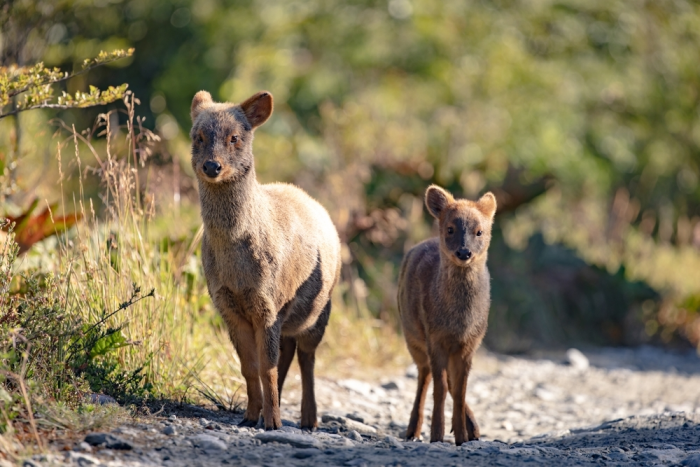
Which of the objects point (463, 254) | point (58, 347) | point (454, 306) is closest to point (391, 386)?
point (454, 306)

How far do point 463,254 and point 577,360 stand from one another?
16.2 ft

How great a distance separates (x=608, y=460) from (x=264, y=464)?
2.09 m

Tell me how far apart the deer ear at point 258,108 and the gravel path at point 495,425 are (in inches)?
83.3

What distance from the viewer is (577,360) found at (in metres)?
10.7

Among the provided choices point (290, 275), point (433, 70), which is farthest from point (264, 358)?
point (433, 70)

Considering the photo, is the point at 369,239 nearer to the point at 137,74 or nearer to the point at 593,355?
the point at 593,355

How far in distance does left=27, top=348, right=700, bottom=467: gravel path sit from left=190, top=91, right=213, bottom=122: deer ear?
2112 mm

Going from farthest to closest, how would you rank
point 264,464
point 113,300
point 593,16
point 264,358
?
point 593,16 → point 113,300 → point 264,358 → point 264,464

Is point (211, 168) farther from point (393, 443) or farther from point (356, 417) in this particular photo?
point (356, 417)

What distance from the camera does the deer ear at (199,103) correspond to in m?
6.39

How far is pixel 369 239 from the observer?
10.9m

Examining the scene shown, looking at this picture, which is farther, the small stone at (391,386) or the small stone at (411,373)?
the small stone at (411,373)

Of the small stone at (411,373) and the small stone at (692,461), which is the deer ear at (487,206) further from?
the small stone at (411,373)

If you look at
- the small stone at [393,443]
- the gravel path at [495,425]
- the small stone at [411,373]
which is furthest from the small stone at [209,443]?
the small stone at [411,373]
